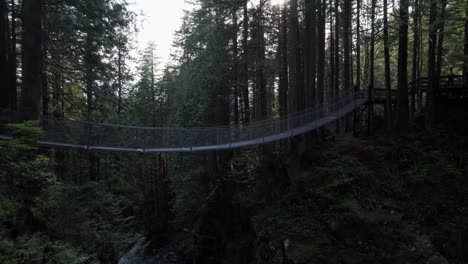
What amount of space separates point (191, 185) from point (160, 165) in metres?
5.38

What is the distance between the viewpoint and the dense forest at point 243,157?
550cm

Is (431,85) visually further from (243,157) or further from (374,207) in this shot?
(243,157)

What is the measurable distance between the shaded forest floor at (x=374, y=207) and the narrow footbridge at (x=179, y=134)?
3.93ft

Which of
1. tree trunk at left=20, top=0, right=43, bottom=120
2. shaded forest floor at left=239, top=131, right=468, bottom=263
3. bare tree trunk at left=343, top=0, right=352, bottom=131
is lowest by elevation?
shaded forest floor at left=239, top=131, right=468, bottom=263

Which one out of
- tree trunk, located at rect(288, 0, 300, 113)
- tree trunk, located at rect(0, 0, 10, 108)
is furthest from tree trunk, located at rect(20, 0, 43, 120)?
tree trunk, located at rect(288, 0, 300, 113)

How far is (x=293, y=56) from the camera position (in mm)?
9156

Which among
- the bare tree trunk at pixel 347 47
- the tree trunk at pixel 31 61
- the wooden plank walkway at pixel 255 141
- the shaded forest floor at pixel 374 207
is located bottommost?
the shaded forest floor at pixel 374 207

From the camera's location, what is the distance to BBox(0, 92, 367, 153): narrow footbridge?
236 inches

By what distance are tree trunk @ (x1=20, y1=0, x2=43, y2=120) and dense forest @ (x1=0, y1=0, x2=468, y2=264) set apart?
2 cm

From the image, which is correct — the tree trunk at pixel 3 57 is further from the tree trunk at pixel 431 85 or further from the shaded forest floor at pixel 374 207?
the tree trunk at pixel 431 85

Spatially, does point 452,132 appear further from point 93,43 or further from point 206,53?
point 93,43

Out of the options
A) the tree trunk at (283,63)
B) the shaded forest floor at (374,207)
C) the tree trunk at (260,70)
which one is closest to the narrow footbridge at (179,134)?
the shaded forest floor at (374,207)

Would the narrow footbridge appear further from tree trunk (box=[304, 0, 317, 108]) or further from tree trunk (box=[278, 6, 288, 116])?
tree trunk (box=[278, 6, 288, 116])

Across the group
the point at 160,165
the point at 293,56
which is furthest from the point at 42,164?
the point at 160,165
